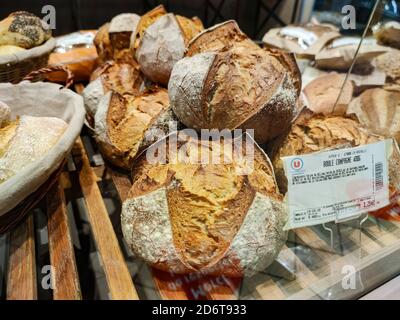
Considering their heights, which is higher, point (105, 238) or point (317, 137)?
point (317, 137)

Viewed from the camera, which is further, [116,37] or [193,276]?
[116,37]

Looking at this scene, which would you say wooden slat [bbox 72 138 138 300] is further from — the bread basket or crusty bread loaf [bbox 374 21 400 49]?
crusty bread loaf [bbox 374 21 400 49]

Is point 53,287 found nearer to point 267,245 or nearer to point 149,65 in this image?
point 267,245

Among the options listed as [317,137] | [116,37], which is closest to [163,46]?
[116,37]

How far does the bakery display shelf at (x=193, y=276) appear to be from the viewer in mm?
825

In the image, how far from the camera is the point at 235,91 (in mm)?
962

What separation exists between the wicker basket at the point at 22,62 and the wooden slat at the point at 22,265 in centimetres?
71

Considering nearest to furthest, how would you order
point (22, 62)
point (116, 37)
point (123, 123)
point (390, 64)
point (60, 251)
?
point (60, 251) → point (123, 123) → point (22, 62) → point (390, 64) → point (116, 37)

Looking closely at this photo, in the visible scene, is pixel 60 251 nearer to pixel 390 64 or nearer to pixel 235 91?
pixel 235 91

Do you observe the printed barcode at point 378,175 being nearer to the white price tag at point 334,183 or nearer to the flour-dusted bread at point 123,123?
the white price tag at point 334,183

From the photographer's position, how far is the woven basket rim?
1.33 metres

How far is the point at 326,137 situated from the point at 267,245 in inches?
16.6

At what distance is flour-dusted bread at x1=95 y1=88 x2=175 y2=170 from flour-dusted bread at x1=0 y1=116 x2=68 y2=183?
0.20 metres
